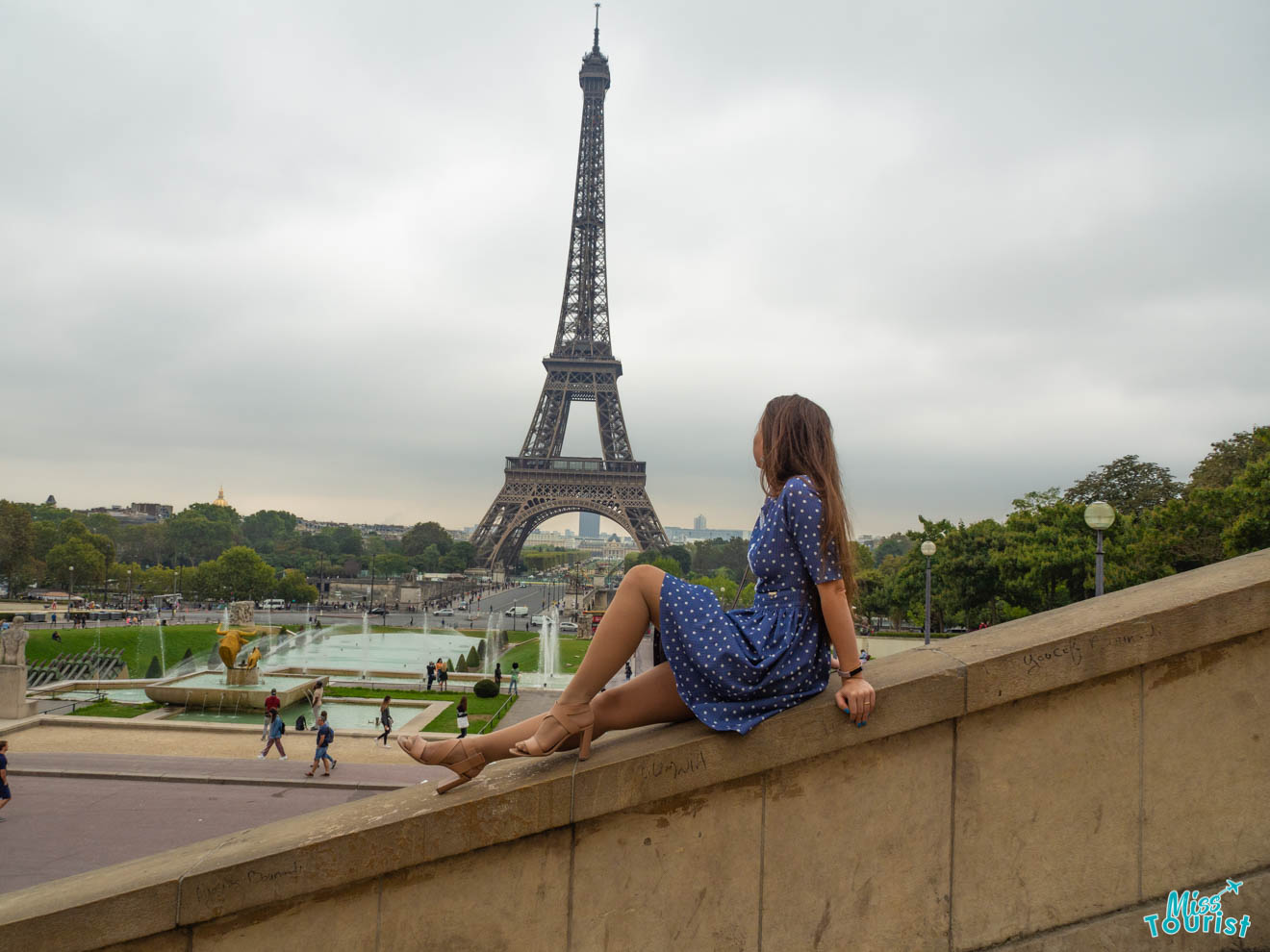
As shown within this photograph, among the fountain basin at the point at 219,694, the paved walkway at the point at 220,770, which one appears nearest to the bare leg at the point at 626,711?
the paved walkway at the point at 220,770

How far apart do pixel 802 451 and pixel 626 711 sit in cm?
132

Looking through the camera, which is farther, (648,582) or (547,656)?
(547,656)

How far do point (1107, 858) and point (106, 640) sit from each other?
3791 centimetres

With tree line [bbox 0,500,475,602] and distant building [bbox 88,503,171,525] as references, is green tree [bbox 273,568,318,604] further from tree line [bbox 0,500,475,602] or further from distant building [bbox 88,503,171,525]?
distant building [bbox 88,503,171,525]

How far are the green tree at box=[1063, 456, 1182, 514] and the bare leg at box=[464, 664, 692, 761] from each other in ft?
145

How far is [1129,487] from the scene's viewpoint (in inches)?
1736

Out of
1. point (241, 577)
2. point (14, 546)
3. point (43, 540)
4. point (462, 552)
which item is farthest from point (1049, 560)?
point (462, 552)

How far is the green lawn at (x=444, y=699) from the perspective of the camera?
59.7 feet

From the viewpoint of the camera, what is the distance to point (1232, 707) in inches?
125

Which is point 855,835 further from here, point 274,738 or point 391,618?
point 391,618

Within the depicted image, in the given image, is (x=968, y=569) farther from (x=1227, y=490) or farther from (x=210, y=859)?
(x=210, y=859)

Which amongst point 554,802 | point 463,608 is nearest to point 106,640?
point 463,608

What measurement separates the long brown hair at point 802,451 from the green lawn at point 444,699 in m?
15.1

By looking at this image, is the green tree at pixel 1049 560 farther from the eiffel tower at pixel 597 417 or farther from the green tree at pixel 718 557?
the green tree at pixel 718 557
